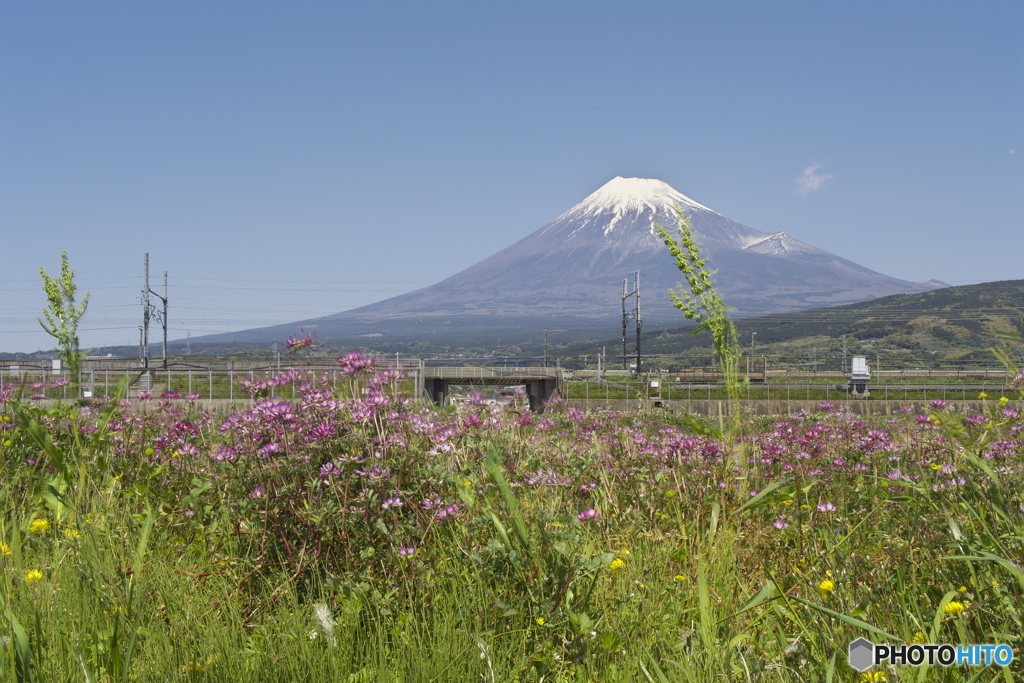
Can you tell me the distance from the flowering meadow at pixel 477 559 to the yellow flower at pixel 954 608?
0.04ft

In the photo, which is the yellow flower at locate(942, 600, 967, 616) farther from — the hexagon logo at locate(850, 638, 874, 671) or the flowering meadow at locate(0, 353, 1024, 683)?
the hexagon logo at locate(850, 638, 874, 671)

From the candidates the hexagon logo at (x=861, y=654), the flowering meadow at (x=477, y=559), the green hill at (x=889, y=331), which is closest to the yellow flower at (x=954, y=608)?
the flowering meadow at (x=477, y=559)

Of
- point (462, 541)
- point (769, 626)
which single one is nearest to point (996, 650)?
point (769, 626)

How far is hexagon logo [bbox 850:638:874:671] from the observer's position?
77.3 inches

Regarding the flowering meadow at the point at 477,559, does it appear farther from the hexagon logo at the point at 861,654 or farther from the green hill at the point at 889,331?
the green hill at the point at 889,331

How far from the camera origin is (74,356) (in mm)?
3525

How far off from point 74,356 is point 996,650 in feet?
12.0

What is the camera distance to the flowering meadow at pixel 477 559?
2.20 metres

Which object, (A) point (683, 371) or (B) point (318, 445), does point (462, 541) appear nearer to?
(B) point (318, 445)

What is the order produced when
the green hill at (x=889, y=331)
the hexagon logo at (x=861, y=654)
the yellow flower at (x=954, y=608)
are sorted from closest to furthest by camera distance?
the hexagon logo at (x=861, y=654) < the yellow flower at (x=954, y=608) < the green hill at (x=889, y=331)

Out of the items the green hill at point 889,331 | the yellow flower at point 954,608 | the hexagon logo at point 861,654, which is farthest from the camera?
the green hill at point 889,331

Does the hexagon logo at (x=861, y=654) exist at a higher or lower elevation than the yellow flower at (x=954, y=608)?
lower

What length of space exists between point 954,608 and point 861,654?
366 millimetres

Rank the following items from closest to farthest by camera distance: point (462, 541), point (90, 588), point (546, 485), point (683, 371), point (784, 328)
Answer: point (90, 588) → point (462, 541) → point (546, 485) → point (683, 371) → point (784, 328)
